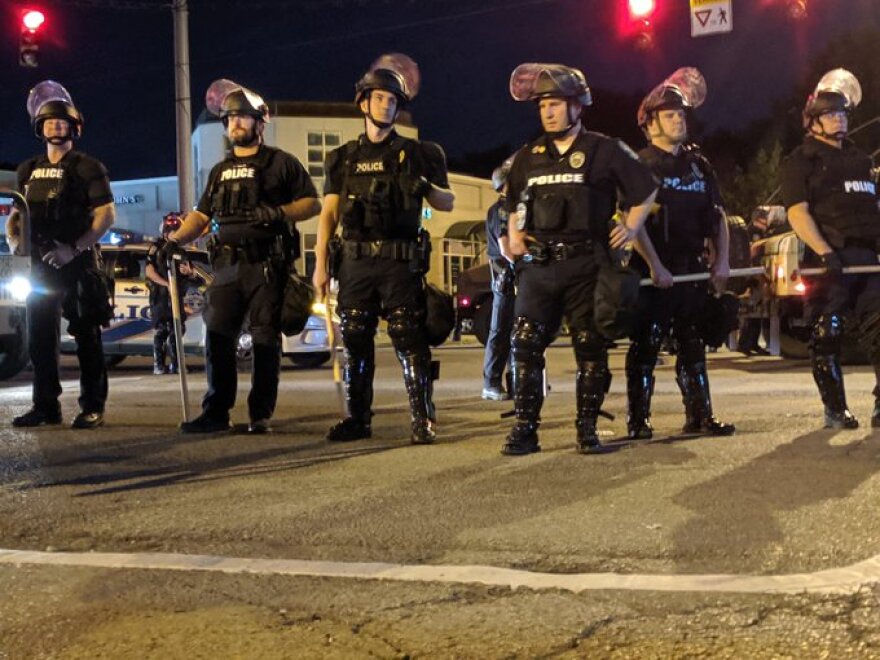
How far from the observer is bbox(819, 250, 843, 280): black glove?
625cm

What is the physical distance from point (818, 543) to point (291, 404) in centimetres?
543

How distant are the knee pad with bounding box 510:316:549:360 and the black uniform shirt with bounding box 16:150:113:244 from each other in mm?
2937

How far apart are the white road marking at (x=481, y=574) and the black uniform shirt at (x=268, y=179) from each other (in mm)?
3004

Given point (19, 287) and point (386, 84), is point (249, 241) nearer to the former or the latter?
point (386, 84)

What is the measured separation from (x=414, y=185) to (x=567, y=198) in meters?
0.96

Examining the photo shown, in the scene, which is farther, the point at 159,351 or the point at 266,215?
the point at 159,351

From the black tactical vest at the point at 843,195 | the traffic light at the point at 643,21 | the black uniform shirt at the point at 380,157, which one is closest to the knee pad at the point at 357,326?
the black uniform shirt at the point at 380,157

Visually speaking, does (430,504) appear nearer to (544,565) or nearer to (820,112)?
(544,565)

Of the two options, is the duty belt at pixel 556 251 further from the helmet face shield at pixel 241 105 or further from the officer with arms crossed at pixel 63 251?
the officer with arms crossed at pixel 63 251

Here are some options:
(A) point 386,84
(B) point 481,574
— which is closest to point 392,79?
(A) point 386,84

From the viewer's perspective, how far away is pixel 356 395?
20.9 ft

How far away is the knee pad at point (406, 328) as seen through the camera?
6160mm

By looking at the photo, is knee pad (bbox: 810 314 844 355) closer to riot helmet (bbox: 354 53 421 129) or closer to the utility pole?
riot helmet (bbox: 354 53 421 129)

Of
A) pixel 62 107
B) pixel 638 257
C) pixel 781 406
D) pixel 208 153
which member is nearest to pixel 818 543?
pixel 638 257
